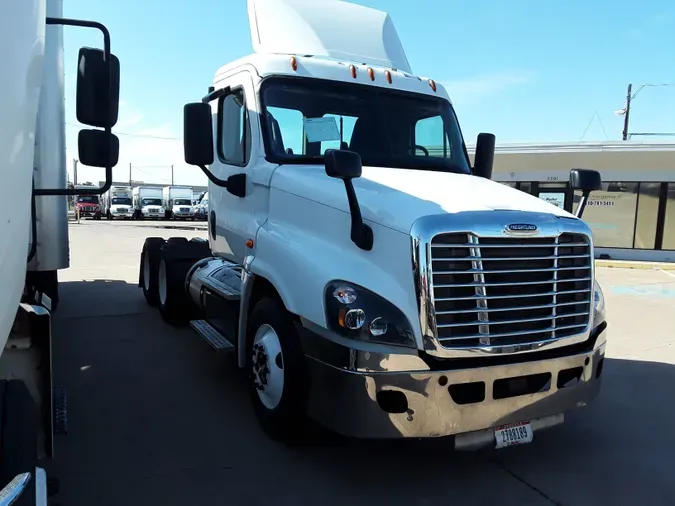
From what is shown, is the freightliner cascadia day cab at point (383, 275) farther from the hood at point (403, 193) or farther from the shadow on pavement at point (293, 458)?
the shadow on pavement at point (293, 458)

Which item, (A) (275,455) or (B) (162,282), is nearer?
(A) (275,455)

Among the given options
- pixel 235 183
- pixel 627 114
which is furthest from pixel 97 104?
pixel 627 114

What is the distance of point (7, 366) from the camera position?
255 cm

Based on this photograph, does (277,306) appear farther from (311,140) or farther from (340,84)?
(340,84)

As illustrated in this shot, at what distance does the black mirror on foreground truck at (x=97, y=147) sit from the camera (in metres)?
2.87

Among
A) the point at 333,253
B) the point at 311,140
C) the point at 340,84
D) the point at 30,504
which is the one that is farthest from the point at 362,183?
the point at 30,504

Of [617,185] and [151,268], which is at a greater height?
[617,185]

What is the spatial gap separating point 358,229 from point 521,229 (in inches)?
37.1

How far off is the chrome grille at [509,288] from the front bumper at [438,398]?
0.60 feet

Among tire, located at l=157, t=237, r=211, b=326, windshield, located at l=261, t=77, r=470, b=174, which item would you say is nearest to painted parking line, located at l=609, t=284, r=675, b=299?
windshield, located at l=261, t=77, r=470, b=174

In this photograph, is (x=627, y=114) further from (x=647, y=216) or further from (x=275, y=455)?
(x=275, y=455)

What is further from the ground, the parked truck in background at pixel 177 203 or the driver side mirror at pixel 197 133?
the driver side mirror at pixel 197 133

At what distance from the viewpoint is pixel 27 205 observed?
227 cm

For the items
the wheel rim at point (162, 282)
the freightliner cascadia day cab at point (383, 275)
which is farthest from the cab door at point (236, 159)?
the wheel rim at point (162, 282)
